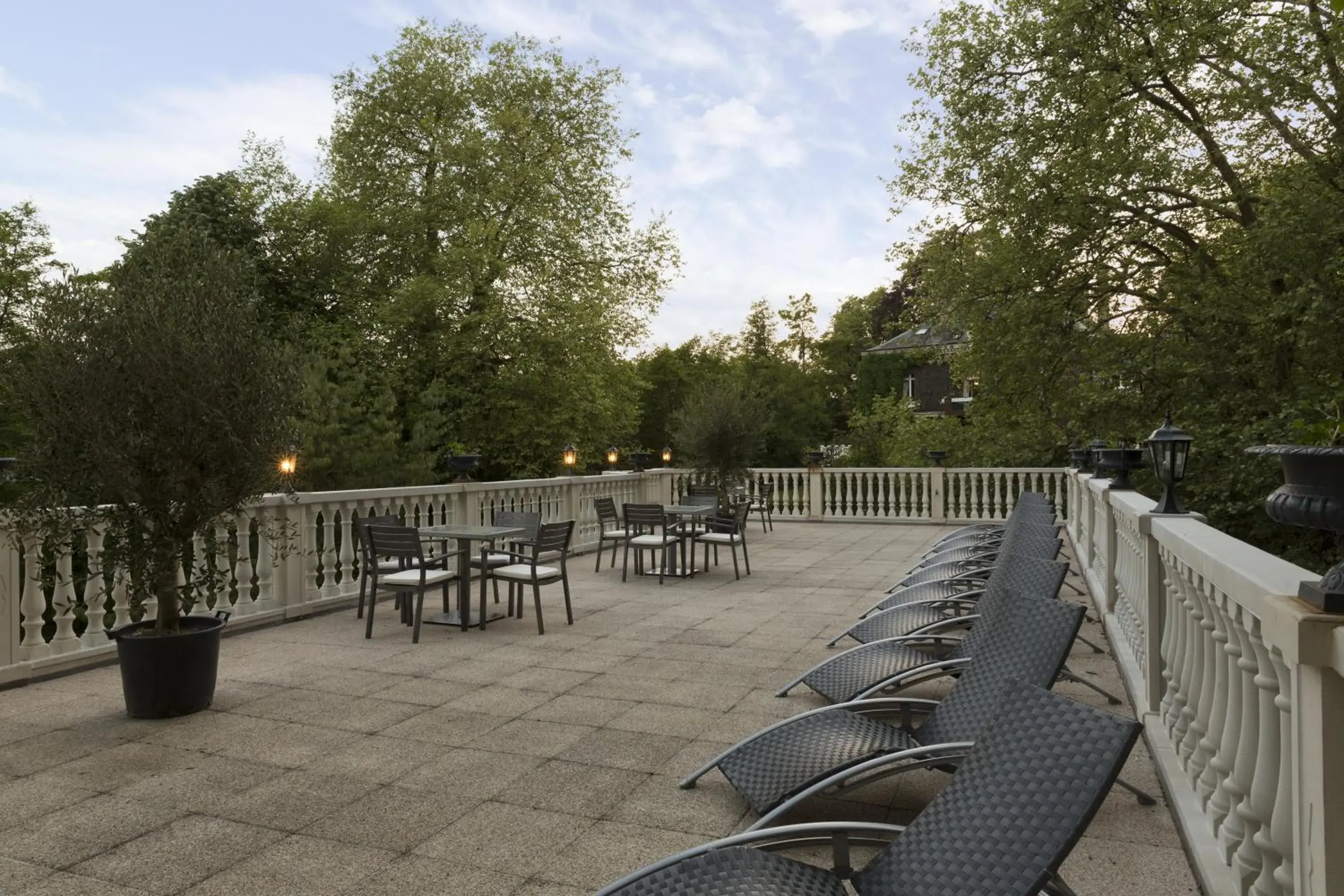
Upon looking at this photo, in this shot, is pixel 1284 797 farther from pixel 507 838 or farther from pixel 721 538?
pixel 721 538

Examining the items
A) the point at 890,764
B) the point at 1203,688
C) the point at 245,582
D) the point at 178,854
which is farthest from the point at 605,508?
the point at 1203,688

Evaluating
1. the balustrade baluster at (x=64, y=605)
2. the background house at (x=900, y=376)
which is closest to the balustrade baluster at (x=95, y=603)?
the balustrade baluster at (x=64, y=605)

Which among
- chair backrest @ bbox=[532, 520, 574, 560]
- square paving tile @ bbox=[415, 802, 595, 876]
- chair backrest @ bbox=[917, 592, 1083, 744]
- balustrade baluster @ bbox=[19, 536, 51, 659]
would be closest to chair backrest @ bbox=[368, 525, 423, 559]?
chair backrest @ bbox=[532, 520, 574, 560]

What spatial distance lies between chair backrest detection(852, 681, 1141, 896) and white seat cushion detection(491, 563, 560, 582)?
4.74 metres

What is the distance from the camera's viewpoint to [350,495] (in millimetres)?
7945

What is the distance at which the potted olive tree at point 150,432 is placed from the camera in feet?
14.6

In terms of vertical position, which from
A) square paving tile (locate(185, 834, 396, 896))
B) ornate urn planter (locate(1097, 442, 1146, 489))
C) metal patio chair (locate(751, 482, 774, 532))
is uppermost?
ornate urn planter (locate(1097, 442, 1146, 489))

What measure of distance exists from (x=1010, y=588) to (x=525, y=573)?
3.86m

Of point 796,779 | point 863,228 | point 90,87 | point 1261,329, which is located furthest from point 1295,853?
point 863,228

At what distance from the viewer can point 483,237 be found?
2100 cm

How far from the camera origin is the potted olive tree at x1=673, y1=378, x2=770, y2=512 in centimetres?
1408

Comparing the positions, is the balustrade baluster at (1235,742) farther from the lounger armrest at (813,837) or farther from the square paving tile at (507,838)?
the square paving tile at (507,838)

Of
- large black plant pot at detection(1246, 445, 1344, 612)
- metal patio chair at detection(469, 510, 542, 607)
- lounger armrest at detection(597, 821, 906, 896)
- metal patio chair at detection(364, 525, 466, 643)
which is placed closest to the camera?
large black plant pot at detection(1246, 445, 1344, 612)

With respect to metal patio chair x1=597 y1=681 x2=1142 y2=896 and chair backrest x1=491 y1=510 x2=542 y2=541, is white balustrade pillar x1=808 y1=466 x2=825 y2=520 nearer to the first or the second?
chair backrest x1=491 y1=510 x2=542 y2=541
